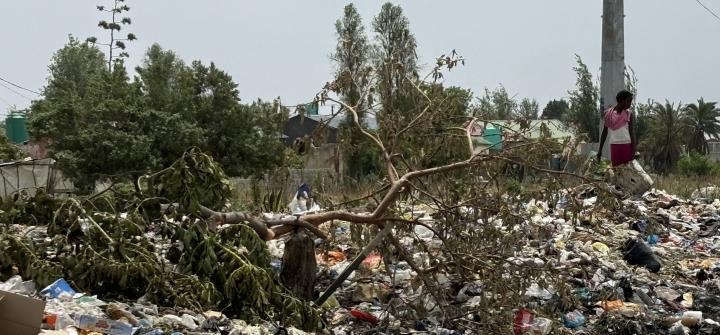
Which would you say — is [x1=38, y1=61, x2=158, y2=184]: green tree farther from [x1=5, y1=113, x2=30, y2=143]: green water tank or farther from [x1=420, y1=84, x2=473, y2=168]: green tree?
[x1=5, y1=113, x2=30, y2=143]: green water tank

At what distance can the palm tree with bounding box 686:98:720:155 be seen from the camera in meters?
32.8

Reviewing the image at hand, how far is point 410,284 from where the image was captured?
584 cm

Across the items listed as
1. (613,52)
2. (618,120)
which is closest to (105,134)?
(613,52)

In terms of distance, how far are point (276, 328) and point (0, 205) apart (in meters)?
1.79

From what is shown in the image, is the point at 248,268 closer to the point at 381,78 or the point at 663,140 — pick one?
the point at 381,78

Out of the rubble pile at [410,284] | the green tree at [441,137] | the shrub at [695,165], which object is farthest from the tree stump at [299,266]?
the shrub at [695,165]

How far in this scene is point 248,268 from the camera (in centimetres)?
427

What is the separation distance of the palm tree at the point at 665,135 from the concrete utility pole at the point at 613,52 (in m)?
20.6

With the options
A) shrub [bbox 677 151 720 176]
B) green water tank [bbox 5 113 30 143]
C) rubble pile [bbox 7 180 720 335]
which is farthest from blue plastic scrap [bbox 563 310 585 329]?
green water tank [bbox 5 113 30 143]

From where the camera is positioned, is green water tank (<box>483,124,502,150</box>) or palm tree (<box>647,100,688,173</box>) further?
palm tree (<box>647,100,688,173</box>)

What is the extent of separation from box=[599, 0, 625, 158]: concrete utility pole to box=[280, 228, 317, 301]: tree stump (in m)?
7.18

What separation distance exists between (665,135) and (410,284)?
Result: 27844 millimetres

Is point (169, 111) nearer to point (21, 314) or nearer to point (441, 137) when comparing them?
point (441, 137)

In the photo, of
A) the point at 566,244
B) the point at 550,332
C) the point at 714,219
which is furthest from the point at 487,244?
the point at 714,219
